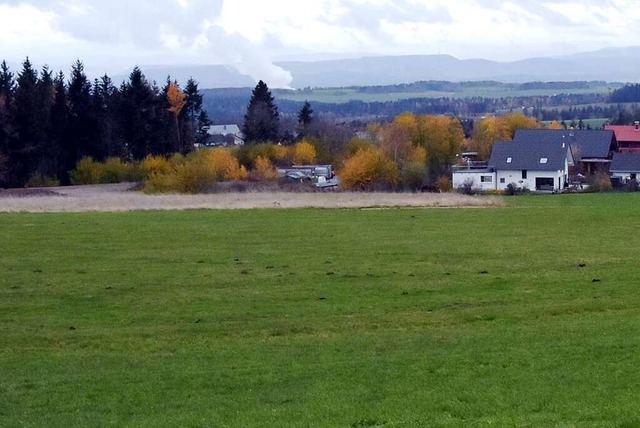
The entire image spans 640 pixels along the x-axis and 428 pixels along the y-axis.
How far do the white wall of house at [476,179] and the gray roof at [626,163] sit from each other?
12.0m

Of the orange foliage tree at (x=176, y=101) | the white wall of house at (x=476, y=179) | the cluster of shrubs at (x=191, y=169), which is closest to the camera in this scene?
the cluster of shrubs at (x=191, y=169)

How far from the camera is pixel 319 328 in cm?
1664

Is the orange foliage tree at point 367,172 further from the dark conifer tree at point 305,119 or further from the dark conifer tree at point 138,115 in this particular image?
the dark conifer tree at point 305,119

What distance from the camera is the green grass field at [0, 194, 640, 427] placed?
422 inches

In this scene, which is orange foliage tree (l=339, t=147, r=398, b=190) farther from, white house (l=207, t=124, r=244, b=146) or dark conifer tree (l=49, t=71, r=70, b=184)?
white house (l=207, t=124, r=244, b=146)

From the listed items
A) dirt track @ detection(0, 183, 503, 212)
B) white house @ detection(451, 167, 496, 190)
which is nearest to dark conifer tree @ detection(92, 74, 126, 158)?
dirt track @ detection(0, 183, 503, 212)

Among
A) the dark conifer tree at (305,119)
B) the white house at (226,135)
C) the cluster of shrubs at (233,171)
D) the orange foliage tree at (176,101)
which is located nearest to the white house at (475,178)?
the cluster of shrubs at (233,171)

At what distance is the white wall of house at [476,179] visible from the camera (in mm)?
79312

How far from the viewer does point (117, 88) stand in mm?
79500

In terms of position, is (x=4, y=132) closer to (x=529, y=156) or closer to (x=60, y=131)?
(x=60, y=131)

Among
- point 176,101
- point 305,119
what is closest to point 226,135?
point 305,119

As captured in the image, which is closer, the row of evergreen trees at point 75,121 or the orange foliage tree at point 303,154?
the row of evergreen trees at point 75,121

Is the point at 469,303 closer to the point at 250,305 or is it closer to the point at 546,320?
the point at 546,320

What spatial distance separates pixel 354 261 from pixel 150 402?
598 inches
